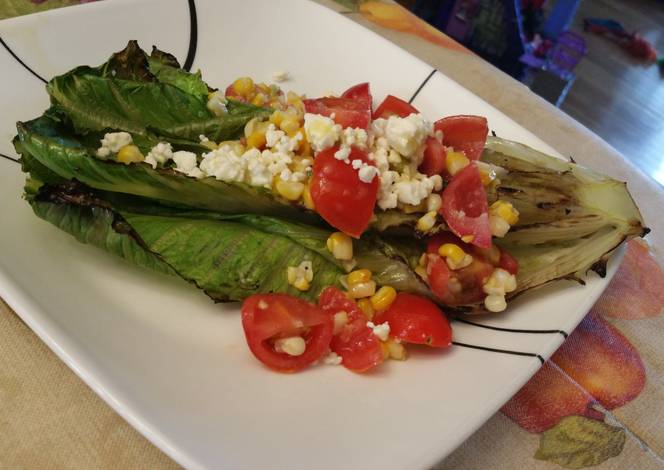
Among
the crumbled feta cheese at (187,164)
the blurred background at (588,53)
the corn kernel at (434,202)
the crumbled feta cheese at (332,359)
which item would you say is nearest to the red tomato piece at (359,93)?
the corn kernel at (434,202)

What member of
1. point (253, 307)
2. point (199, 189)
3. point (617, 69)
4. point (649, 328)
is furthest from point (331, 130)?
point (617, 69)

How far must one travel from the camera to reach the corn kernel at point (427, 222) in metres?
1.49

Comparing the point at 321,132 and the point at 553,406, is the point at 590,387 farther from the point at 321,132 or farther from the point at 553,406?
the point at 321,132

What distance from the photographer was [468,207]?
1518 mm

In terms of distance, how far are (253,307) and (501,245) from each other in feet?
2.29

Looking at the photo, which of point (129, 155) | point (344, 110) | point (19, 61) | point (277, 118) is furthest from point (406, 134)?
point (19, 61)

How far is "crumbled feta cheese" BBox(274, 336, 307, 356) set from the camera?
1.33 m

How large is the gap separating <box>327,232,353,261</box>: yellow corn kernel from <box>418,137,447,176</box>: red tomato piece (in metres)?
0.30

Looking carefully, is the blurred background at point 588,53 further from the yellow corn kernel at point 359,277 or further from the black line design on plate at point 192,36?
the black line design on plate at point 192,36

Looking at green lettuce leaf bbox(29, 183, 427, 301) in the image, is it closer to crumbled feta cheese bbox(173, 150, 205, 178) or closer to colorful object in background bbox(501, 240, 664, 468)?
crumbled feta cheese bbox(173, 150, 205, 178)

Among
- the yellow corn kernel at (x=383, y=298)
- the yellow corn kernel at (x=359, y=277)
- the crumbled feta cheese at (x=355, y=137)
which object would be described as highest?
the crumbled feta cheese at (x=355, y=137)

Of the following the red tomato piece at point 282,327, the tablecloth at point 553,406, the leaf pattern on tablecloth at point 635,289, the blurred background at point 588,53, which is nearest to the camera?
the tablecloth at point 553,406

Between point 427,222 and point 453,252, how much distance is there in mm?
98

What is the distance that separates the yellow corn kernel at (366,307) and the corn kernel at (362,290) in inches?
0.6
